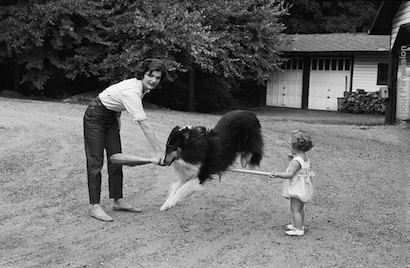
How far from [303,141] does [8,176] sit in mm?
4559

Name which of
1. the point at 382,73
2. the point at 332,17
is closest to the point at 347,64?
the point at 382,73

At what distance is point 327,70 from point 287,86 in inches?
90.9

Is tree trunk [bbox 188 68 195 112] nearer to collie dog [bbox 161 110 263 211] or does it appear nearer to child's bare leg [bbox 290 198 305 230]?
collie dog [bbox 161 110 263 211]

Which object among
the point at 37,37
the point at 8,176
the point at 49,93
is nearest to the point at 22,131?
the point at 8,176

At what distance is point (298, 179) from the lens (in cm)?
542

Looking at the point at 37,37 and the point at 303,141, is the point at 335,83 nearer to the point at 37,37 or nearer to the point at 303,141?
the point at 37,37

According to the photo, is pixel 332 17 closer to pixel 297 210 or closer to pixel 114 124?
pixel 114 124

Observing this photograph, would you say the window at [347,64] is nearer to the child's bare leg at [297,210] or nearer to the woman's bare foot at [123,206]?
the woman's bare foot at [123,206]

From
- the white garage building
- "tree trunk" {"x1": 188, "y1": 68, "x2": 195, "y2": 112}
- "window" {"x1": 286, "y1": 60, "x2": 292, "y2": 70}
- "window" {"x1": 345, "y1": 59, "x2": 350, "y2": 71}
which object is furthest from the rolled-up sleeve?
"window" {"x1": 286, "y1": 60, "x2": 292, "y2": 70}

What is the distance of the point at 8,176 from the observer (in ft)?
25.7

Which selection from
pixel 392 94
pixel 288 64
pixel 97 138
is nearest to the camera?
pixel 97 138

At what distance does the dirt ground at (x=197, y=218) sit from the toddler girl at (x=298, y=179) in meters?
0.21

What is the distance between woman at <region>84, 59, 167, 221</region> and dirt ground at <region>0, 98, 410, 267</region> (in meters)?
0.29

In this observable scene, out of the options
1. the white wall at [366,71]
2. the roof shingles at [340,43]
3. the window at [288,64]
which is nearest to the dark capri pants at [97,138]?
Result: the roof shingles at [340,43]
